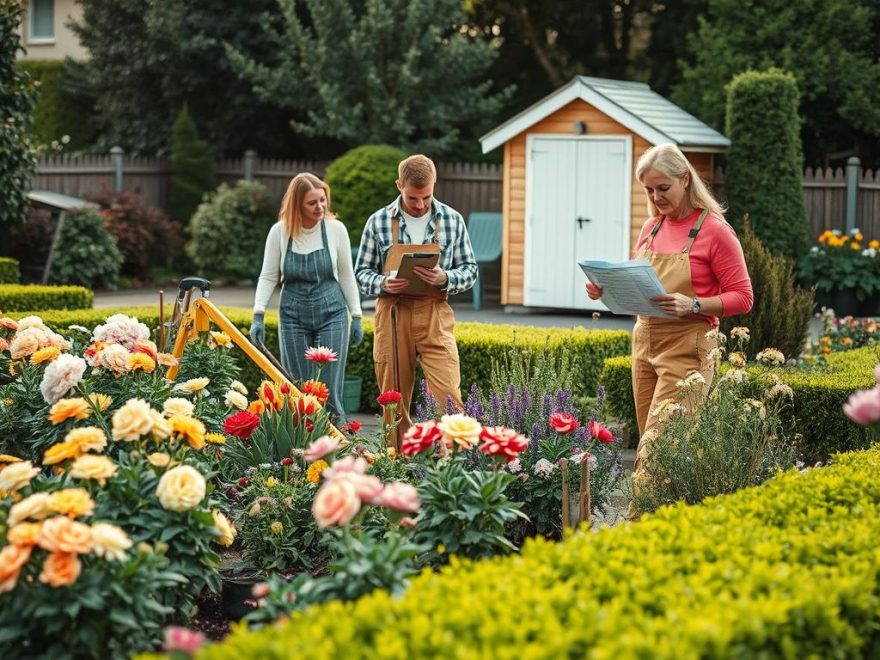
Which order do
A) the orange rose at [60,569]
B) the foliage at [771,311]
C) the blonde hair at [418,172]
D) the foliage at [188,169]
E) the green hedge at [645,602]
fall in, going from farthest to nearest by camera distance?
the foliage at [188,169] → the foliage at [771,311] → the blonde hair at [418,172] → the orange rose at [60,569] → the green hedge at [645,602]

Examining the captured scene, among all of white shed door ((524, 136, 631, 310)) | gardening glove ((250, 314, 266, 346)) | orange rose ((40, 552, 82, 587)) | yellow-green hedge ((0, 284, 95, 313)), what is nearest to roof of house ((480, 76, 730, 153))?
white shed door ((524, 136, 631, 310))

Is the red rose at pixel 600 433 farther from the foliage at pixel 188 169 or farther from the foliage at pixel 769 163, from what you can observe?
the foliage at pixel 188 169

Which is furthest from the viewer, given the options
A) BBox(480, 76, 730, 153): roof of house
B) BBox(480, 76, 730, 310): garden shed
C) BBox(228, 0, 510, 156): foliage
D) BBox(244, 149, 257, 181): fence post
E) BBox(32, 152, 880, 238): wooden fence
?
BBox(244, 149, 257, 181): fence post

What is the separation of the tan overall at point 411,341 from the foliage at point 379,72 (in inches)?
627

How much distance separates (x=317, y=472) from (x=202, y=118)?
2227cm

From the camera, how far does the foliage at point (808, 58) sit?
2217 centimetres

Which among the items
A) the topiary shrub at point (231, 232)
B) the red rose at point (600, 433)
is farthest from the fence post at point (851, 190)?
the red rose at point (600, 433)

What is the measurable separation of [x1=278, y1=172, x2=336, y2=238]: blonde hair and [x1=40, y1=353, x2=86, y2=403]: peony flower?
7.36ft

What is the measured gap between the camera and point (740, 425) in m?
5.87

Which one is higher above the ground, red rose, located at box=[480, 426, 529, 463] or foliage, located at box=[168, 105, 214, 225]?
foliage, located at box=[168, 105, 214, 225]

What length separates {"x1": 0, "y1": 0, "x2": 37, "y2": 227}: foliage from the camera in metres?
16.4

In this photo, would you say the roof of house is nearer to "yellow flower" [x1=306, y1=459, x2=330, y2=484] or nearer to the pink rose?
"yellow flower" [x1=306, y1=459, x2=330, y2=484]

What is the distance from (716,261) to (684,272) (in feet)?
0.48

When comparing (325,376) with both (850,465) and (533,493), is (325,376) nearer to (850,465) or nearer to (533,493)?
(533,493)
